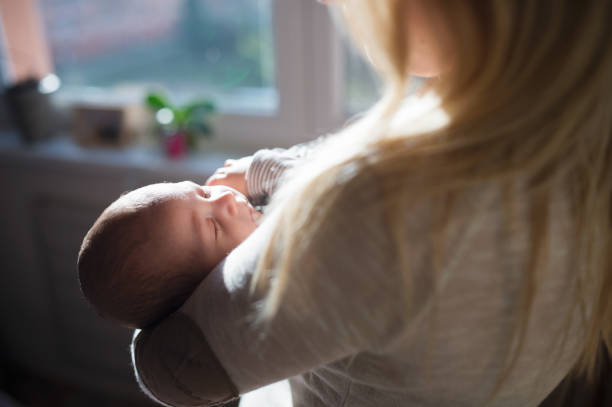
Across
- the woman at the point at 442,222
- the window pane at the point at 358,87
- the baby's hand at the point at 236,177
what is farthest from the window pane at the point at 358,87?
the woman at the point at 442,222

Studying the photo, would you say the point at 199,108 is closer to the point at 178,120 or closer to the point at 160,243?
the point at 178,120

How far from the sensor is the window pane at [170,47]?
5.08 feet

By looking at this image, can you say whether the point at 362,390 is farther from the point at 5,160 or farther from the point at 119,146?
the point at 5,160

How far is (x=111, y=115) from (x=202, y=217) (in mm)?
1059

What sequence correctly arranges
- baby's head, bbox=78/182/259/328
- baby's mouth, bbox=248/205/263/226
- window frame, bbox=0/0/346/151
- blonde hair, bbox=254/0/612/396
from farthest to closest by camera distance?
1. window frame, bbox=0/0/346/151
2. baby's mouth, bbox=248/205/263/226
3. baby's head, bbox=78/182/259/328
4. blonde hair, bbox=254/0/612/396

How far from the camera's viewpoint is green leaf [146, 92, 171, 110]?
1507mm

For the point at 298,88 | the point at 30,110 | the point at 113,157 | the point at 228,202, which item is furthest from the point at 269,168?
the point at 30,110

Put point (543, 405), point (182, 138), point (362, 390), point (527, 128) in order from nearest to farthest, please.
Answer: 1. point (527, 128)
2. point (362, 390)
3. point (543, 405)
4. point (182, 138)

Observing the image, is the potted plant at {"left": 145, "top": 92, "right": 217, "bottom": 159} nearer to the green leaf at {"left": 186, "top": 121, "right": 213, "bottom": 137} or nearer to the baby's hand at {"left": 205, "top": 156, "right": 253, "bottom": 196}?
the green leaf at {"left": 186, "top": 121, "right": 213, "bottom": 137}

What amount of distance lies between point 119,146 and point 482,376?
1382 mm

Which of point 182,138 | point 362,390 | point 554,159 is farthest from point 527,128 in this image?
point 182,138

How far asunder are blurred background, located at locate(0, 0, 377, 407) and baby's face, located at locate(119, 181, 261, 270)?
69cm

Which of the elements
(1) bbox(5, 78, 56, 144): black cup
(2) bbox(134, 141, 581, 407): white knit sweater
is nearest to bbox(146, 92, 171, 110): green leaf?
(1) bbox(5, 78, 56, 144): black cup

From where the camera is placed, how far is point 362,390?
583mm
